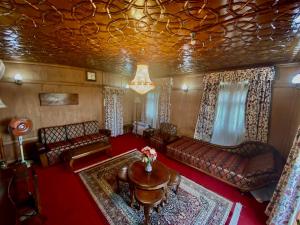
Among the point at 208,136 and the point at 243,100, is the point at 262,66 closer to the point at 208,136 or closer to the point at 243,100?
the point at 243,100

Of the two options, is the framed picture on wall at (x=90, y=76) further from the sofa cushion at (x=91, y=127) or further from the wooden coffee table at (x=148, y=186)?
the wooden coffee table at (x=148, y=186)

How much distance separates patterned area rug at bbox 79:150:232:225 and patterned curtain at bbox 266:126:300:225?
0.71 m

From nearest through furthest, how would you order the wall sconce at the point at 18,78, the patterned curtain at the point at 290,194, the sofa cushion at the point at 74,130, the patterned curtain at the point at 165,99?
1. the patterned curtain at the point at 290,194
2. the wall sconce at the point at 18,78
3. the sofa cushion at the point at 74,130
4. the patterned curtain at the point at 165,99

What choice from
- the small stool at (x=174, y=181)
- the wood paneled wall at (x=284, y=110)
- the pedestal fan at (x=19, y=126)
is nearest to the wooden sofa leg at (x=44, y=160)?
the pedestal fan at (x=19, y=126)

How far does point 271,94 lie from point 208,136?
1972 millimetres

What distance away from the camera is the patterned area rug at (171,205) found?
2184mm

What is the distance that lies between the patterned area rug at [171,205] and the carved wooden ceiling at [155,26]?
114 inches

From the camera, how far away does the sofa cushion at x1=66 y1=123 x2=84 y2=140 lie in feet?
14.8

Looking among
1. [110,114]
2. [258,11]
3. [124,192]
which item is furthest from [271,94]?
[110,114]

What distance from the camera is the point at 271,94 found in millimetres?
3227

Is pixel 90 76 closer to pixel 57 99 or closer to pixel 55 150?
pixel 57 99

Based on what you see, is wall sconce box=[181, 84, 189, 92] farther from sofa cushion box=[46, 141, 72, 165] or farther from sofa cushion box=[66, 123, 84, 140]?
sofa cushion box=[46, 141, 72, 165]

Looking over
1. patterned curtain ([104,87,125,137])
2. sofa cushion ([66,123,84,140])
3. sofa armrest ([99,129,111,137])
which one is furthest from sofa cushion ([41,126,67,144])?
patterned curtain ([104,87,125,137])

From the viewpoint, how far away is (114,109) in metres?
5.90
